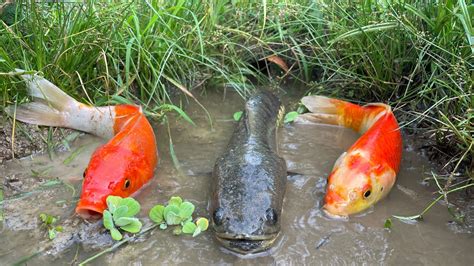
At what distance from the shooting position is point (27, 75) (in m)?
3.49

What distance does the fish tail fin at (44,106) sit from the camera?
3525mm

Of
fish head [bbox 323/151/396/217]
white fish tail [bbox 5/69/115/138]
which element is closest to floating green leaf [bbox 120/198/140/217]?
white fish tail [bbox 5/69/115/138]

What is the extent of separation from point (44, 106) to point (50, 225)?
1.04 meters

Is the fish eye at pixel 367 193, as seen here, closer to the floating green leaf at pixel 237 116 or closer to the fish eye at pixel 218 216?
the fish eye at pixel 218 216

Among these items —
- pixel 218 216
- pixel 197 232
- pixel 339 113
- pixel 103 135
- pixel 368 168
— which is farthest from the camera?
pixel 339 113

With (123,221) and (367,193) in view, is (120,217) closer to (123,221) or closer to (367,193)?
(123,221)

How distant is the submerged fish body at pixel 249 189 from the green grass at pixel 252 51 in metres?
0.55

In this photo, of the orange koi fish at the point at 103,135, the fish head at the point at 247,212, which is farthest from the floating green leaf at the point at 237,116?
the fish head at the point at 247,212

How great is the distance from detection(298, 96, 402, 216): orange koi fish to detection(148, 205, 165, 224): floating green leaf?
897 millimetres

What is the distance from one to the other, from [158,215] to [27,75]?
4.29ft

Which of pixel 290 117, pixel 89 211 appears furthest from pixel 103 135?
pixel 290 117

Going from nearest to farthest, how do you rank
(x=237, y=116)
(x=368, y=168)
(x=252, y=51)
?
1. (x=368, y=168)
2. (x=237, y=116)
3. (x=252, y=51)

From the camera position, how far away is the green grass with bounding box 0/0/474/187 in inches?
136

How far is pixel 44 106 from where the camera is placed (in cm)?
364
